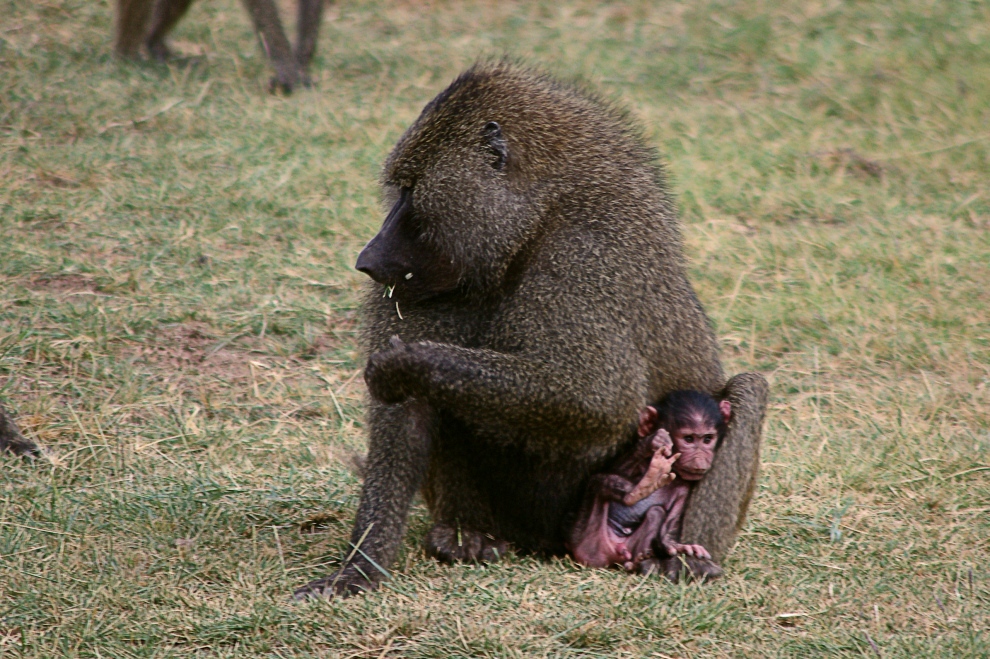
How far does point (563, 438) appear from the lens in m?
2.83

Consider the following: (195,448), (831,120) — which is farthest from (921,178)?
(195,448)

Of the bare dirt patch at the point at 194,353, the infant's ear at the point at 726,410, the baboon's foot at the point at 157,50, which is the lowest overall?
the baboon's foot at the point at 157,50

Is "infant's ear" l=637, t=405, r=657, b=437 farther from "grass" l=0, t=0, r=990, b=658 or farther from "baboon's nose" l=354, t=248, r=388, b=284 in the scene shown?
"baboon's nose" l=354, t=248, r=388, b=284

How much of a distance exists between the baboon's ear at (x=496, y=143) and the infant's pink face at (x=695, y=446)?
0.76m

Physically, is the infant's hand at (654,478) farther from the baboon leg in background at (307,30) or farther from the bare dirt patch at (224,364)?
the baboon leg in background at (307,30)

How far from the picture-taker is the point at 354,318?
15.4ft

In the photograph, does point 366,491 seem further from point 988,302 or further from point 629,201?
point 988,302

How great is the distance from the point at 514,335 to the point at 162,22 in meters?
5.01

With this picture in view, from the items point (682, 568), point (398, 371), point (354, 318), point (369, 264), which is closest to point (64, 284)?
point (354, 318)

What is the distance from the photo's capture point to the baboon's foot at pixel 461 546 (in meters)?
2.93

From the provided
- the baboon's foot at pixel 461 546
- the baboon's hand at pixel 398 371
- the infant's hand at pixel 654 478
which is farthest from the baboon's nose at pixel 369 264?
the infant's hand at pixel 654 478

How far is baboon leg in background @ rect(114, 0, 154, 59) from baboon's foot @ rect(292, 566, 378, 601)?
16.0ft

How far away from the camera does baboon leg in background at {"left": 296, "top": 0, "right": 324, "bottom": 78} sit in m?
7.02

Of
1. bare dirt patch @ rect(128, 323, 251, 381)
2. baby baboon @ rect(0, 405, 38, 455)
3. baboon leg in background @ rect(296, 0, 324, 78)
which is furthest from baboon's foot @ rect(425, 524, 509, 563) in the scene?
baboon leg in background @ rect(296, 0, 324, 78)
